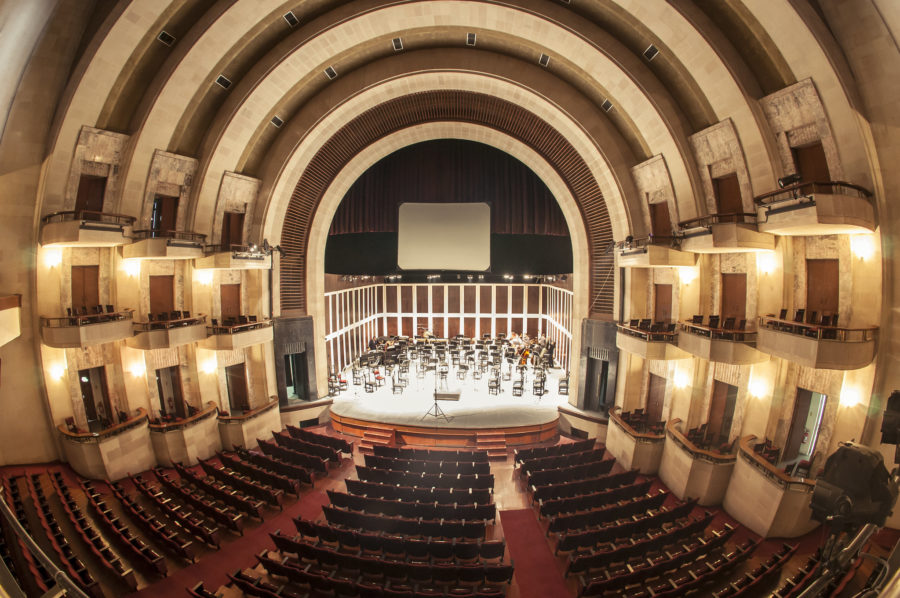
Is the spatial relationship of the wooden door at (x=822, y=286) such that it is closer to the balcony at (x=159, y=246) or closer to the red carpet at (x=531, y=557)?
the red carpet at (x=531, y=557)

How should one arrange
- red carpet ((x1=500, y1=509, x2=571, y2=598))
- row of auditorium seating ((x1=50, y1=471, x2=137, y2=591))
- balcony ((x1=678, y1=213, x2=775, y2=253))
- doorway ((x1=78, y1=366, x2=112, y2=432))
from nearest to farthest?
row of auditorium seating ((x1=50, y1=471, x2=137, y2=591)), red carpet ((x1=500, y1=509, x2=571, y2=598)), balcony ((x1=678, y1=213, x2=775, y2=253)), doorway ((x1=78, y1=366, x2=112, y2=432))

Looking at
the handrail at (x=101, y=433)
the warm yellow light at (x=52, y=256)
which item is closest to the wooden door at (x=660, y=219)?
the handrail at (x=101, y=433)

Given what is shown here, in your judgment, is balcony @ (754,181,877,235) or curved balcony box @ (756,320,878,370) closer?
balcony @ (754,181,877,235)

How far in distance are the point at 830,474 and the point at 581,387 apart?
11.3 m

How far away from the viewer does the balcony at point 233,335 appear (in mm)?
12281

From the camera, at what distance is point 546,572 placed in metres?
7.29

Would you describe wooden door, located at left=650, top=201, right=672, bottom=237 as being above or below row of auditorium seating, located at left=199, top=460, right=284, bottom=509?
above

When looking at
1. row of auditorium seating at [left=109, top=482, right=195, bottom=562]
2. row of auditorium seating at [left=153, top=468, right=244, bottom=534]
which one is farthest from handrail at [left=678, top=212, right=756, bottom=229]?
row of auditorium seating at [left=109, top=482, right=195, bottom=562]

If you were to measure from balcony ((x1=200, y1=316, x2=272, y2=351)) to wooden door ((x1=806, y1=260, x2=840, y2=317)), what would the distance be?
15688 mm

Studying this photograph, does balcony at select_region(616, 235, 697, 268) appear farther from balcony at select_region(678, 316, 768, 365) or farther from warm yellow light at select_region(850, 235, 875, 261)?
warm yellow light at select_region(850, 235, 875, 261)

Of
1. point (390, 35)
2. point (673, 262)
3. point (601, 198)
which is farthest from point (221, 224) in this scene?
point (673, 262)

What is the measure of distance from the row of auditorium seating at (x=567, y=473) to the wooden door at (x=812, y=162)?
847 cm

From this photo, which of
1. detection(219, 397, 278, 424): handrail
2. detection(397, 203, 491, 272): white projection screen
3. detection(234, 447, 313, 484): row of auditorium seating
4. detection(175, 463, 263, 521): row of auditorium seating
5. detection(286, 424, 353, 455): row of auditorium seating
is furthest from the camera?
detection(397, 203, 491, 272): white projection screen

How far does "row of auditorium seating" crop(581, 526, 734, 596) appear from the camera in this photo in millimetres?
6254
